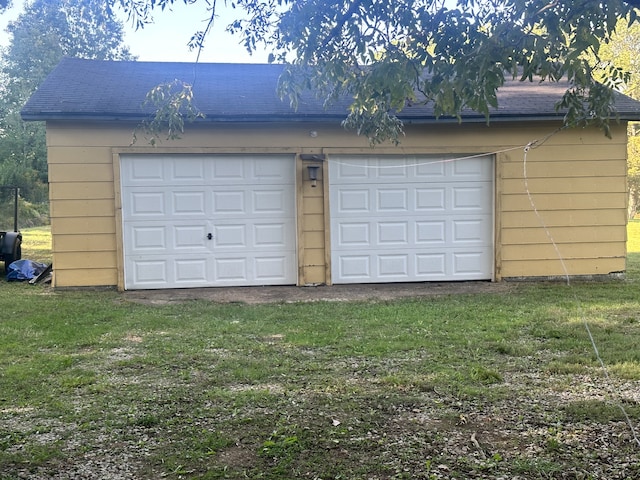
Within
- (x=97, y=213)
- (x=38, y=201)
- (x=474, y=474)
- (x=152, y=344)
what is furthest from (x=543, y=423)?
(x=38, y=201)

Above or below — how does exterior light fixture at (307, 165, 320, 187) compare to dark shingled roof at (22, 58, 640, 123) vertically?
below

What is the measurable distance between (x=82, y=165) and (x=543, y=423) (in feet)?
24.0

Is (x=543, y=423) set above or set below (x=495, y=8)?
below

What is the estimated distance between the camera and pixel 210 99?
29.6 feet

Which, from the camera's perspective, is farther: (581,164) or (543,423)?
(581,164)

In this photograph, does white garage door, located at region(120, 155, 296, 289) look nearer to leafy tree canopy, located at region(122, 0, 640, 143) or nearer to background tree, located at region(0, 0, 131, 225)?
leafy tree canopy, located at region(122, 0, 640, 143)

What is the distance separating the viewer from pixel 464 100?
292cm

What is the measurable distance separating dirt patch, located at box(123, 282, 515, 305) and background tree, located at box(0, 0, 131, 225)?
10.4 metres

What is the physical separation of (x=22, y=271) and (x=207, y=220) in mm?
3629

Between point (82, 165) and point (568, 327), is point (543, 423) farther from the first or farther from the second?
point (82, 165)

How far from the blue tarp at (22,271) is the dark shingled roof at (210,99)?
3.04 metres

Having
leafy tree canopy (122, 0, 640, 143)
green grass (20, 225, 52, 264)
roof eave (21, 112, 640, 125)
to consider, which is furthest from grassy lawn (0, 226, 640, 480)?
green grass (20, 225, 52, 264)

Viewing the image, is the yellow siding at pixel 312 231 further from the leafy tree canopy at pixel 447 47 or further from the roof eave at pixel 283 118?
the leafy tree canopy at pixel 447 47

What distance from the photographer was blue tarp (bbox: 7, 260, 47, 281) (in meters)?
9.75
